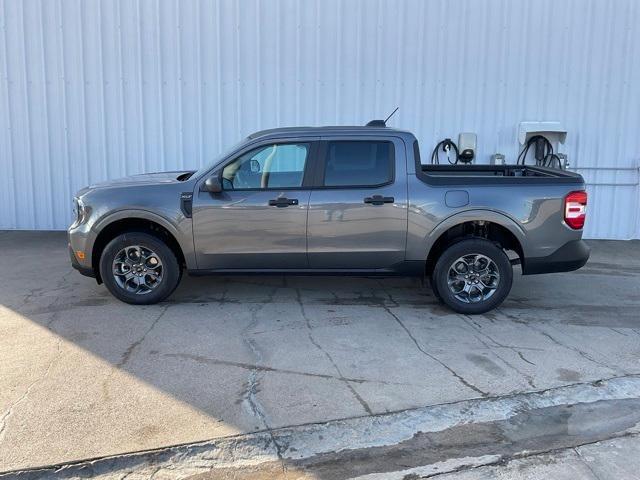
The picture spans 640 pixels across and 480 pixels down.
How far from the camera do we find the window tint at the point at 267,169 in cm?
595

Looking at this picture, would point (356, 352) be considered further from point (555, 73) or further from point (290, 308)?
point (555, 73)

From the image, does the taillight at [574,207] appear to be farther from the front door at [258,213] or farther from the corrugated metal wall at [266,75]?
the corrugated metal wall at [266,75]

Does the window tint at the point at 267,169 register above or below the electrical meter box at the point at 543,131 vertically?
below

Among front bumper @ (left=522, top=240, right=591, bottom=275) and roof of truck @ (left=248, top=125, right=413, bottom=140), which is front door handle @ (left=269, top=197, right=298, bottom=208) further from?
front bumper @ (left=522, top=240, right=591, bottom=275)

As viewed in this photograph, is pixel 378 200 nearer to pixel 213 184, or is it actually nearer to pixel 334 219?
pixel 334 219

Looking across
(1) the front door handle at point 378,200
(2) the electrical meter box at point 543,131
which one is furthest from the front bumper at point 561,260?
(2) the electrical meter box at point 543,131

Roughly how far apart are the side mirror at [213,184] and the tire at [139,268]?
0.77 metres

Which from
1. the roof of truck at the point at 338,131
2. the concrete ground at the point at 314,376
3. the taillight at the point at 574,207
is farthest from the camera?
the roof of truck at the point at 338,131

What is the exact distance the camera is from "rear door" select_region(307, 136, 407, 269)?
585 cm

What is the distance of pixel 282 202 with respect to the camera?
5867mm

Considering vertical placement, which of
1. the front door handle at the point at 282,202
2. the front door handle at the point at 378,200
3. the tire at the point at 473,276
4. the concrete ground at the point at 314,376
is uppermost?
the front door handle at the point at 378,200

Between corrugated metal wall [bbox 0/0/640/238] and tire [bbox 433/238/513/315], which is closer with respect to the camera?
tire [bbox 433/238/513/315]

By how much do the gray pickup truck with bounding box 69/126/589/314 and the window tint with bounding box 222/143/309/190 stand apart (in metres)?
0.01

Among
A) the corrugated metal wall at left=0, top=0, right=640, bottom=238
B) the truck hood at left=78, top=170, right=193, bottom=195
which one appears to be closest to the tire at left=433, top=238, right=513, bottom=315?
the truck hood at left=78, top=170, right=193, bottom=195
